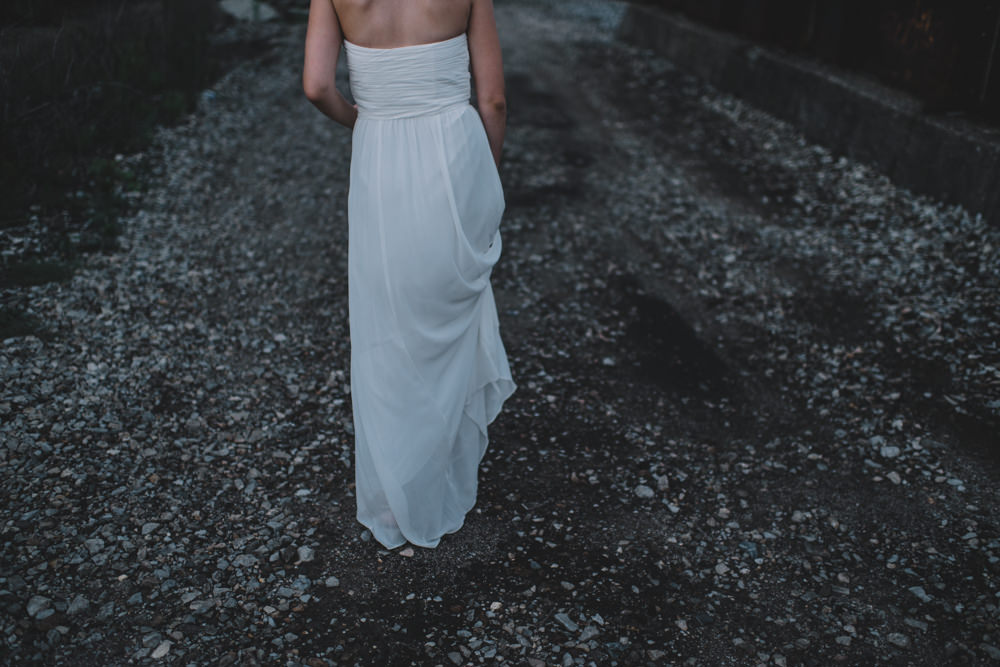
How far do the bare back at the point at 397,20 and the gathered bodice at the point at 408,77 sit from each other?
0.04 meters

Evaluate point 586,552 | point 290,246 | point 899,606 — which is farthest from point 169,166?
point 899,606

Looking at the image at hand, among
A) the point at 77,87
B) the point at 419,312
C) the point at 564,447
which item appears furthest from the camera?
the point at 77,87

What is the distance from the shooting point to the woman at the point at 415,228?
3365 mm

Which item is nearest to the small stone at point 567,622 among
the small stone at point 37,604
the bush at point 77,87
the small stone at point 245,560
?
the small stone at point 245,560

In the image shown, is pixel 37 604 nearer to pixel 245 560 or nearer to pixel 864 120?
pixel 245 560

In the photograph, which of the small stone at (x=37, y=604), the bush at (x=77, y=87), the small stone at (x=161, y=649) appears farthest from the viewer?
the bush at (x=77, y=87)

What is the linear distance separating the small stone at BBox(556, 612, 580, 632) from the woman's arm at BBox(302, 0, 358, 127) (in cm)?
261

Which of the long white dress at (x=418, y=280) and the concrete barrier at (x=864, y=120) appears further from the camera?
the concrete barrier at (x=864, y=120)

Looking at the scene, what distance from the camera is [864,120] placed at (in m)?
8.71

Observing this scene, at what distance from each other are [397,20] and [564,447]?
2602 millimetres

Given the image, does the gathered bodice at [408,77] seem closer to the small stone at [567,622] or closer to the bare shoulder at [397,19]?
the bare shoulder at [397,19]

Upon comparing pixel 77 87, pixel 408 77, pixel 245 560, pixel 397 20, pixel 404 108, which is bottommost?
pixel 245 560

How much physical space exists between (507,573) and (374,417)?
100cm

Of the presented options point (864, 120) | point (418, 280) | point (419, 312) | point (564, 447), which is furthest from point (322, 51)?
point (864, 120)
